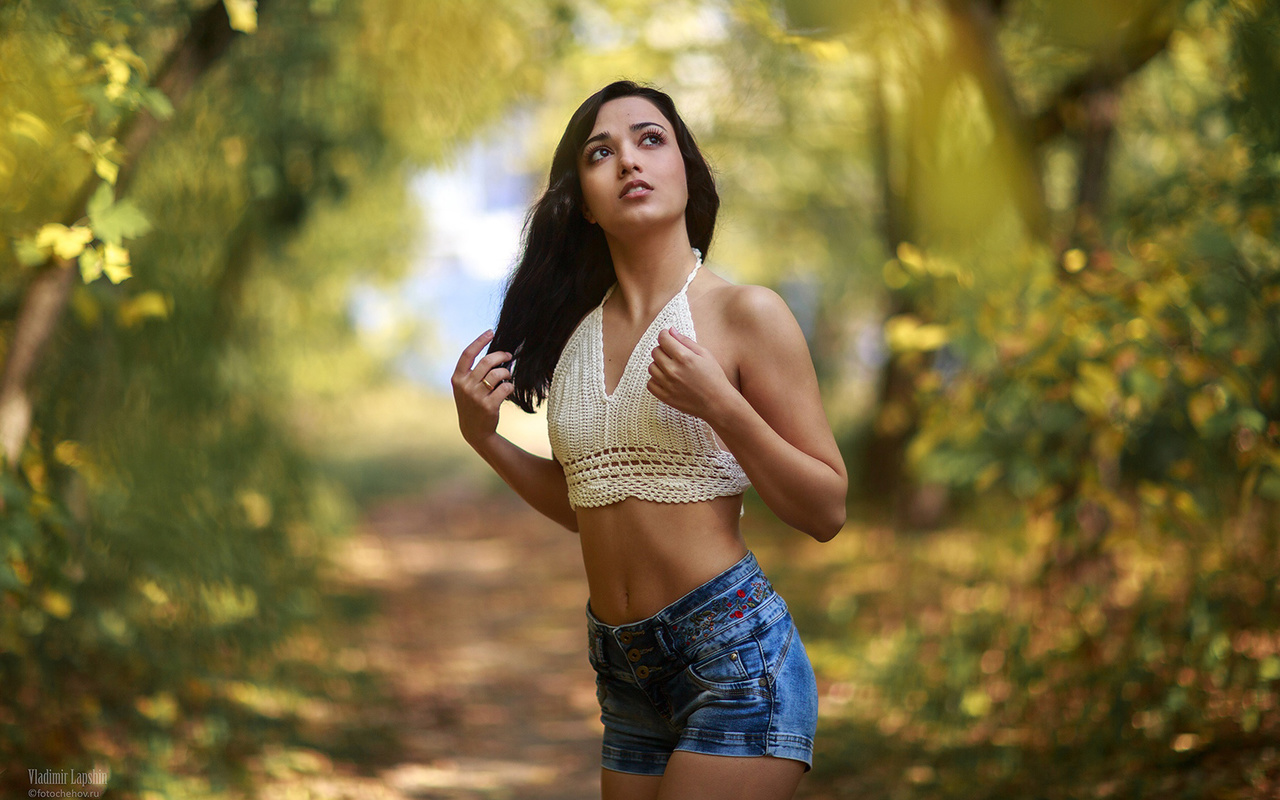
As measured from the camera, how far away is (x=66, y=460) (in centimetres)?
330

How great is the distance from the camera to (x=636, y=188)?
1.71 metres

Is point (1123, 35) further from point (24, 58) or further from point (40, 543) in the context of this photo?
point (40, 543)

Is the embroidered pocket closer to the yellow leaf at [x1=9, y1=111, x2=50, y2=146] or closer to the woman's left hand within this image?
the woman's left hand

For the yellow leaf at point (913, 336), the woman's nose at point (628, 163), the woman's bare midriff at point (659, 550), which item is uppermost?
the yellow leaf at point (913, 336)

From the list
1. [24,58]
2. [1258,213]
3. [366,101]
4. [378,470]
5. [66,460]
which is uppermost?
[378,470]

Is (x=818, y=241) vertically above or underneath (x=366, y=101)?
above

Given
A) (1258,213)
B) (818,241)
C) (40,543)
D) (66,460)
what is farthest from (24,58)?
(818,241)

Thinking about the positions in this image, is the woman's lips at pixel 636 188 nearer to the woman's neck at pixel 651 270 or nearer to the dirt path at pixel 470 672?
the woman's neck at pixel 651 270

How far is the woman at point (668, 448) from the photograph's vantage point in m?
1.56

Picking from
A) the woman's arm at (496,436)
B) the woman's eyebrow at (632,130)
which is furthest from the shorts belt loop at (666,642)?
the woman's eyebrow at (632,130)

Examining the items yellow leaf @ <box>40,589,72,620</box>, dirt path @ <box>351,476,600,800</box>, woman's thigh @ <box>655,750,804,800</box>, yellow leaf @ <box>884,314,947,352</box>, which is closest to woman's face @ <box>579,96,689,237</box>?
woman's thigh @ <box>655,750,804,800</box>

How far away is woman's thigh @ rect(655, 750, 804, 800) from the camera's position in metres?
1.54

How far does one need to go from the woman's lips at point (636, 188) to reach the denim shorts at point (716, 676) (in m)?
0.63

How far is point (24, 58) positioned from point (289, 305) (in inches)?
177
